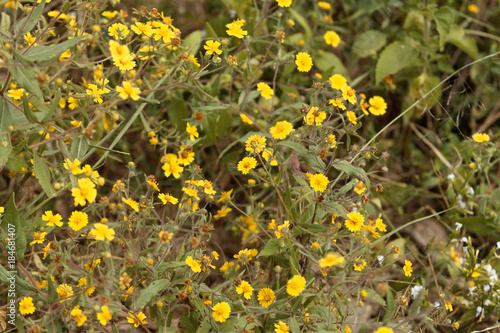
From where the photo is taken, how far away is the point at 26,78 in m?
1.56

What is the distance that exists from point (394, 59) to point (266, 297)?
1.72 meters

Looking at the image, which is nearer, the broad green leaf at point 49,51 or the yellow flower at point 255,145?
the broad green leaf at point 49,51

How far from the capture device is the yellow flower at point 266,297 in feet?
5.77

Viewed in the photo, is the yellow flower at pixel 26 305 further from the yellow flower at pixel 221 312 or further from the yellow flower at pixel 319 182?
the yellow flower at pixel 319 182

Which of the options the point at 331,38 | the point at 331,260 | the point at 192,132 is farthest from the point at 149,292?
the point at 331,38

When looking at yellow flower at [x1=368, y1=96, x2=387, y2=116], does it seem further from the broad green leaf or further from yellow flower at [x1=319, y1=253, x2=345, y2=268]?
the broad green leaf

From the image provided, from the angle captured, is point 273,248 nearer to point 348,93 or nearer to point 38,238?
point 348,93

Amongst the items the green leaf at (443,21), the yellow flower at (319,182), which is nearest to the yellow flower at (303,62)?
the yellow flower at (319,182)

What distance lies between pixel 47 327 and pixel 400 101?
2.51 metres

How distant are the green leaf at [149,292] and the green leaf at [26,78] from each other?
2.39 feet

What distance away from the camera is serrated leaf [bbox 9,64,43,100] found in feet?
5.08

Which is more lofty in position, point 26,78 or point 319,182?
point 26,78

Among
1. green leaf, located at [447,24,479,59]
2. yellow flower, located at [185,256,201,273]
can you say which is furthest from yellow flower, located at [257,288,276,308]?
green leaf, located at [447,24,479,59]

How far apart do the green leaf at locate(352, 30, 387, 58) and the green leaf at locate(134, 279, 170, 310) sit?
1993 millimetres
